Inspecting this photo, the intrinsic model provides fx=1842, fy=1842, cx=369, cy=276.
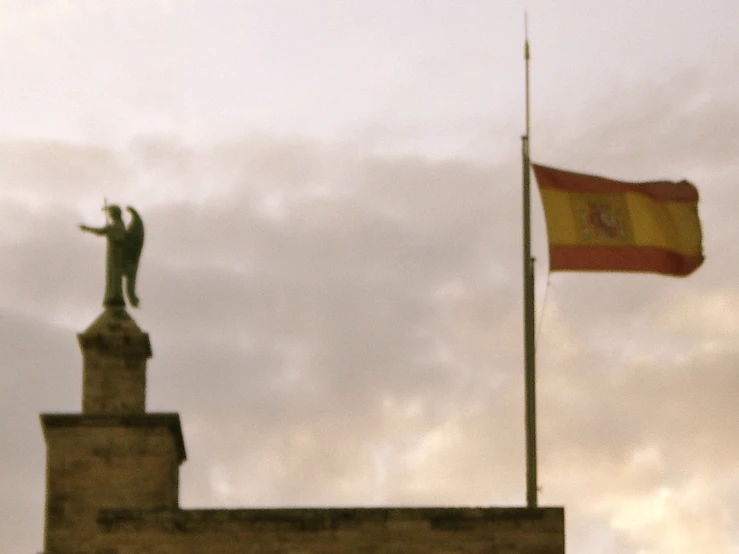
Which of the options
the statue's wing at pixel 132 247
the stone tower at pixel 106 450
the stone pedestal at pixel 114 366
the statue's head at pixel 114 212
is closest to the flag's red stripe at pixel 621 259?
the stone tower at pixel 106 450

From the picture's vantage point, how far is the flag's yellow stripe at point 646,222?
28.4m

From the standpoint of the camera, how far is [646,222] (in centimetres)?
2919

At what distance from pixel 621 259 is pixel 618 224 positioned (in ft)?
1.81

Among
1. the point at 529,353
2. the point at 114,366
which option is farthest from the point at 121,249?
the point at 529,353

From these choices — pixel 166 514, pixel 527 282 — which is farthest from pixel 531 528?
pixel 166 514

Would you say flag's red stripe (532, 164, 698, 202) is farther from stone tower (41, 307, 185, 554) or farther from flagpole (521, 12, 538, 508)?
stone tower (41, 307, 185, 554)

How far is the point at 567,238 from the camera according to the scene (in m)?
28.4

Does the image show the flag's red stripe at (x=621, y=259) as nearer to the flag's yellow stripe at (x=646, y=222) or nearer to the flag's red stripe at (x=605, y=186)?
the flag's yellow stripe at (x=646, y=222)

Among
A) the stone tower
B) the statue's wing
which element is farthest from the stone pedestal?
the statue's wing

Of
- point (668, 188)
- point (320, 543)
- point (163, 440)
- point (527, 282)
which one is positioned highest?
point (668, 188)

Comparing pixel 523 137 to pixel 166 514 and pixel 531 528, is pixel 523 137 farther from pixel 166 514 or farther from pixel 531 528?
pixel 166 514

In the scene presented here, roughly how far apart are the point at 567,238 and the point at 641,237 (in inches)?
54.4

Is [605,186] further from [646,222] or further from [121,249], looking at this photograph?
[121,249]

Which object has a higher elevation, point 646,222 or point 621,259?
point 646,222
